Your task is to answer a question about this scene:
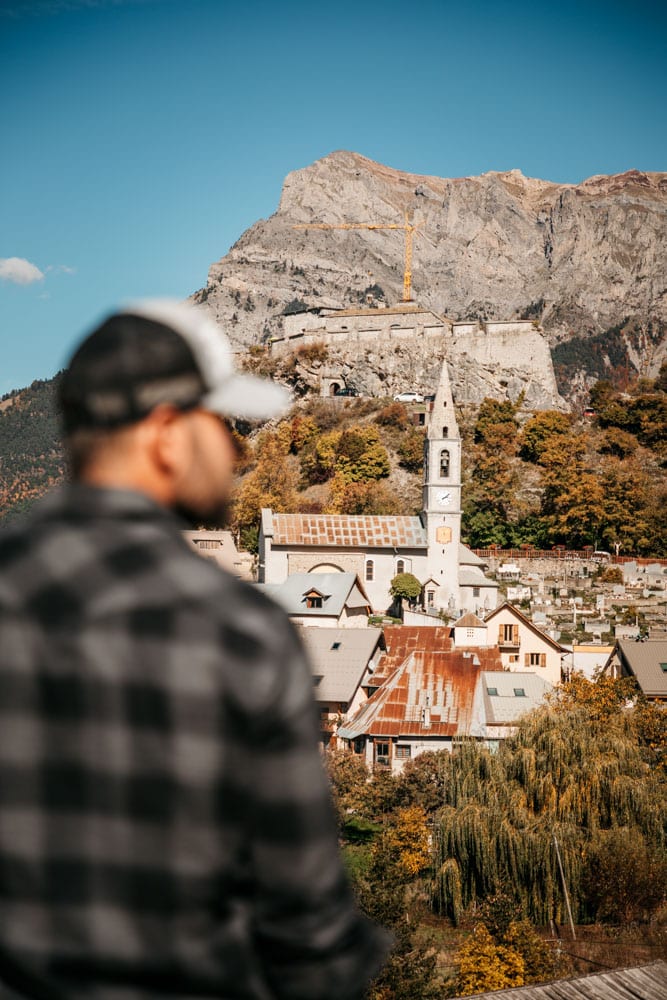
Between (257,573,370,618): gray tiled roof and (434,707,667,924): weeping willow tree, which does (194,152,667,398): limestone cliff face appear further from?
(434,707,667,924): weeping willow tree

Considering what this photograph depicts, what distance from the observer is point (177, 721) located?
127 cm

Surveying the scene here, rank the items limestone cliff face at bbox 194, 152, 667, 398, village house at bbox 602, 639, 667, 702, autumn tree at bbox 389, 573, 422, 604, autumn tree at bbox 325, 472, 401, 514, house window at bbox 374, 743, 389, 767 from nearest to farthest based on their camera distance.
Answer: house window at bbox 374, 743, 389, 767
village house at bbox 602, 639, 667, 702
autumn tree at bbox 389, 573, 422, 604
autumn tree at bbox 325, 472, 401, 514
limestone cliff face at bbox 194, 152, 667, 398

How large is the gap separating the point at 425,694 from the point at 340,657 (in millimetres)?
4671

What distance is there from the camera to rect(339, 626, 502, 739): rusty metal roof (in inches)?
1117

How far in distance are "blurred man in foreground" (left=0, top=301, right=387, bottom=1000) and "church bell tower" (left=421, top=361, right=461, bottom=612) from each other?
45.0 metres

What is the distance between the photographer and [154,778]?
1.29 m

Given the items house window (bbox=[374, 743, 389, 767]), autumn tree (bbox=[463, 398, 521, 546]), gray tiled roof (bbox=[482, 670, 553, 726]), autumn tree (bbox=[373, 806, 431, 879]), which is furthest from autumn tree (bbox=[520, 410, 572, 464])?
autumn tree (bbox=[373, 806, 431, 879])

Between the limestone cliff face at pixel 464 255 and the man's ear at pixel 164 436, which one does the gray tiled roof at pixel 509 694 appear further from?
the limestone cliff face at pixel 464 255

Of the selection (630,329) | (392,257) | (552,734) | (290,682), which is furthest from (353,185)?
(290,682)

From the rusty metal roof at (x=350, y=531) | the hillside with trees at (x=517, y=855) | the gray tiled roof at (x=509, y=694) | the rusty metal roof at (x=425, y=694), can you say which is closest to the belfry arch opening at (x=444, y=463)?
the rusty metal roof at (x=350, y=531)

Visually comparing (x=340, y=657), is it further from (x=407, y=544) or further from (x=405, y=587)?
(x=407, y=544)

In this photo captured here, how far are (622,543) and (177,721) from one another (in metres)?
53.5

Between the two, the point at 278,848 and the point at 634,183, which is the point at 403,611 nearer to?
the point at 278,848

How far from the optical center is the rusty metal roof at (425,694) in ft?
93.0
